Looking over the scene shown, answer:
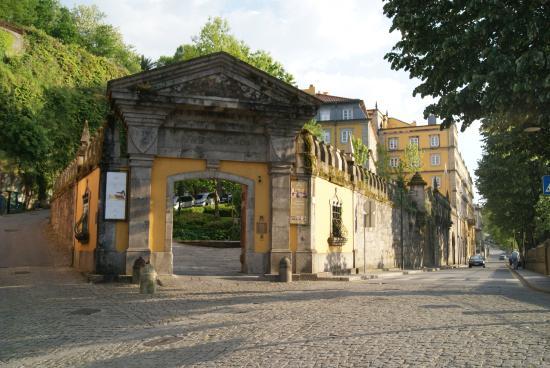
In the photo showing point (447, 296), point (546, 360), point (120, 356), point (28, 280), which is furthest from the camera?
point (28, 280)

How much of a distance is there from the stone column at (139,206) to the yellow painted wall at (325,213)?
5243 millimetres

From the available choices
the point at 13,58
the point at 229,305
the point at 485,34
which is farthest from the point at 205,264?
the point at 13,58

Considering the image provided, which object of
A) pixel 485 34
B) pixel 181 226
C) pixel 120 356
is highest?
pixel 485 34

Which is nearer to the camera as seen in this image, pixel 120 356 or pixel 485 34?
pixel 120 356

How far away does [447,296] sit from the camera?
12547mm

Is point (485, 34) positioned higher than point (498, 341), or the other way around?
point (485, 34)

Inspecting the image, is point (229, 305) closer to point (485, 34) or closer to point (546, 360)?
point (546, 360)

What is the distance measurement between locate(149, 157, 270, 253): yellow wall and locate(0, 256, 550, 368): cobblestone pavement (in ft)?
8.75

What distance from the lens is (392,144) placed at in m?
78.9

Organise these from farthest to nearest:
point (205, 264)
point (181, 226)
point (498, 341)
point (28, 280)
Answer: point (181, 226) < point (205, 264) < point (28, 280) < point (498, 341)

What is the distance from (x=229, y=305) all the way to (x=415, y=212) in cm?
2569

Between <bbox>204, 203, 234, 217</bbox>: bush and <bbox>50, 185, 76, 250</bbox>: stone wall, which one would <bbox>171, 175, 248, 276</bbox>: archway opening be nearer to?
<bbox>204, 203, 234, 217</bbox>: bush

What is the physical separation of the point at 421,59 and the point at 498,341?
785cm

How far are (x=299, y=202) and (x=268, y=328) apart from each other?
911 centimetres
